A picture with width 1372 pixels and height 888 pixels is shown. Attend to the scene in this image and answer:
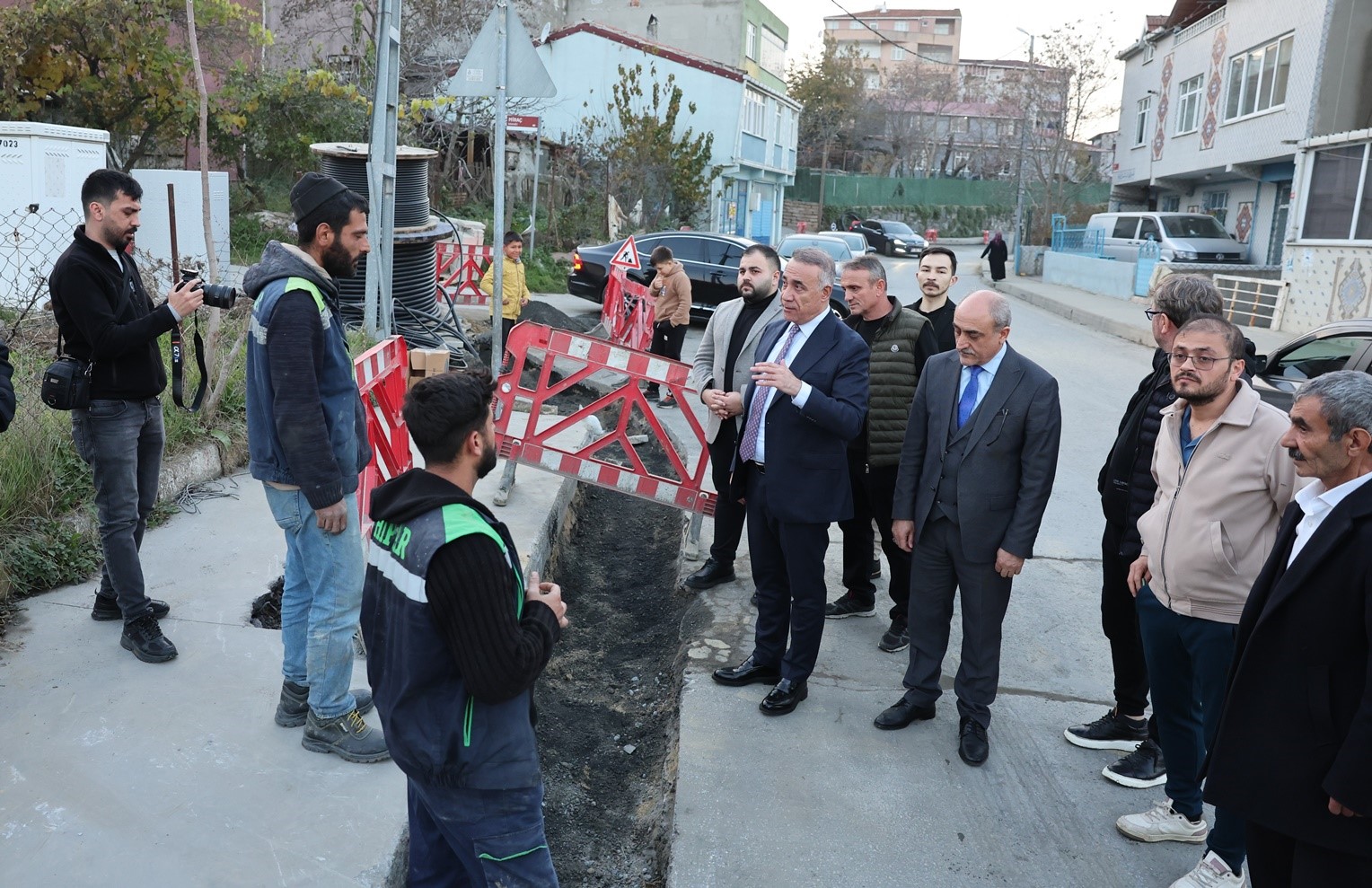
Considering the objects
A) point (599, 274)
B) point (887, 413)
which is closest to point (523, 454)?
point (887, 413)

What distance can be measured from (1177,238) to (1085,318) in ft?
18.3

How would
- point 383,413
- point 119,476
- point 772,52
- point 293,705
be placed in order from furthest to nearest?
1. point 772,52
2. point 383,413
3. point 119,476
4. point 293,705

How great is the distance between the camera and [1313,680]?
8.02 feet

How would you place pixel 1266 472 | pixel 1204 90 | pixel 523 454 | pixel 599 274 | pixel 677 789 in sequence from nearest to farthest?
pixel 1266 472, pixel 677 789, pixel 523 454, pixel 599 274, pixel 1204 90

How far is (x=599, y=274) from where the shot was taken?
16516 mm

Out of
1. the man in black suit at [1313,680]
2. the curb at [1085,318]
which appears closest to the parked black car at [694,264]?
the curb at [1085,318]

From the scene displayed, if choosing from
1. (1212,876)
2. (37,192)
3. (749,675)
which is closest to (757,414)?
(749,675)

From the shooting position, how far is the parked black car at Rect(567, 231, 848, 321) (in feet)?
53.2

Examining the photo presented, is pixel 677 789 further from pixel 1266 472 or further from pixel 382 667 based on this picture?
pixel 1266 472

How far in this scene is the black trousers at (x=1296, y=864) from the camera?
2.37m

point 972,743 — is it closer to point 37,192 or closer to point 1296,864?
point 1296,864

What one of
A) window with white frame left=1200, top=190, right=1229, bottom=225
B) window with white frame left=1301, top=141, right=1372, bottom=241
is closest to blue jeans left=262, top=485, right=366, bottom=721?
window with white frame left=1301, top=141, right=1372, bottom=241

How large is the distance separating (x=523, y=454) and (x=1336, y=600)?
4.72 metres

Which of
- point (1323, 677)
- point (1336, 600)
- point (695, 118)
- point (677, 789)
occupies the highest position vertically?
point (695, 118)
